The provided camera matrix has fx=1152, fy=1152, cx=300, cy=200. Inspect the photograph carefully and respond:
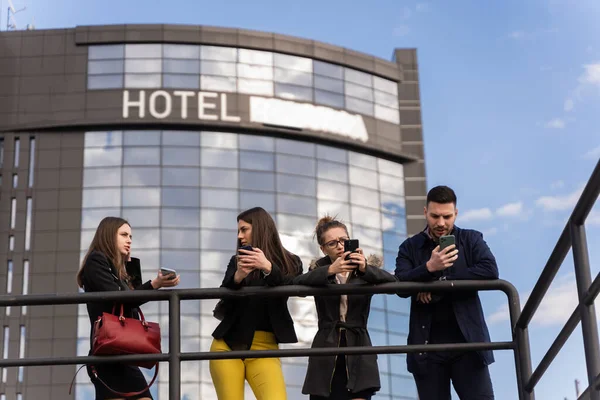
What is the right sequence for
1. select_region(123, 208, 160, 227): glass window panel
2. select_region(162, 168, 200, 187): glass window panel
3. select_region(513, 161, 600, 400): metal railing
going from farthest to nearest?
1. select_region(162, 168, 200, 187): glass window panel
2. select_region(123, 208, 160, 227): glass window panel
3. select_region(513, 161, 600, 400): metal railing

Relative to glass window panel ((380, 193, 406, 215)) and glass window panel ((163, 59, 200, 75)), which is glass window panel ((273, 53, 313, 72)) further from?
glass window panel ((380, 193, 406, 215))

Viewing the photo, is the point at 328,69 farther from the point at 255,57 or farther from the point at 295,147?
the point at 295,147

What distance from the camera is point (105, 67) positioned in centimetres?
5653

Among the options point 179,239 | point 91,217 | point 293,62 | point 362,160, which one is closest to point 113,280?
point 179,239

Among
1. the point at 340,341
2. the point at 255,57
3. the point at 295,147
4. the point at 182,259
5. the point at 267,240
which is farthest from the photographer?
the point at 295,147

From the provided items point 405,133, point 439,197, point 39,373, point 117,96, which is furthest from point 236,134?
point 439,197

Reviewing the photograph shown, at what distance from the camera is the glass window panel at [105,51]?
56062 millimetres

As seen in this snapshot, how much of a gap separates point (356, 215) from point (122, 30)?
14569mm

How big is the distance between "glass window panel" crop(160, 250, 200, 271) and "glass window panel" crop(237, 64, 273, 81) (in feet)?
30.8

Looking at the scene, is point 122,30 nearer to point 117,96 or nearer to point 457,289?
point 117,96

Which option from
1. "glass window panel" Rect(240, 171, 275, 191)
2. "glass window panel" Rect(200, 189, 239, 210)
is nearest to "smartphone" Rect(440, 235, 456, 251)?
"glass window panel" Rect(200, 189, 239, 210)

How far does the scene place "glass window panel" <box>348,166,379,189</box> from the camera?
5766cm

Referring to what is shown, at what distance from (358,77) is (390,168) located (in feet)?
16.4

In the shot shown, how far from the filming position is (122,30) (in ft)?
184
